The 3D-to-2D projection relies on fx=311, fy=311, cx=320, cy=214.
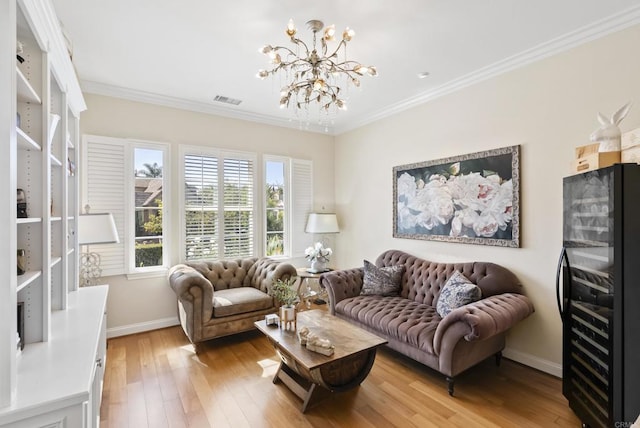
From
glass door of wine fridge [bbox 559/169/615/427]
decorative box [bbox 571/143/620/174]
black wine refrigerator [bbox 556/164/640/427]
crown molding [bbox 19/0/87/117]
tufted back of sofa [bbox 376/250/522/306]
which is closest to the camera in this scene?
crown molding [bbox 19/0/87/117]

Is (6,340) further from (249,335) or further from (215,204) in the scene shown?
(215,204)

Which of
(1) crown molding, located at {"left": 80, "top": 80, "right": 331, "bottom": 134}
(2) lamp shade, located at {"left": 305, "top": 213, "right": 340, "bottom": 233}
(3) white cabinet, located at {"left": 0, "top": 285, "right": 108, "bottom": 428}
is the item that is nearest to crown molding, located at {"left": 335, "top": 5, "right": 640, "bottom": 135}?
(1) crown molding, located at {"left": 80, "top": 80, "right": 331, "bottom": 134}

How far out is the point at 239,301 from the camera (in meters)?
3.54

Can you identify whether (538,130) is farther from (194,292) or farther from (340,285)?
(194,292)

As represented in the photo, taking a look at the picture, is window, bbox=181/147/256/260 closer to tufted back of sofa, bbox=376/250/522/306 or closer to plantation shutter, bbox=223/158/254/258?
plantation shutter, bbox=223/158/254/258

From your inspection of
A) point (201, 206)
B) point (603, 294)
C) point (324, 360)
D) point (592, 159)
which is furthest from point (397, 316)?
point (201, 206)

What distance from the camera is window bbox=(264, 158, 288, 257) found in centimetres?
487

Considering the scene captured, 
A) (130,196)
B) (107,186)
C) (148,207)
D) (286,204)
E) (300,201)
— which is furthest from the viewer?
(300,201)

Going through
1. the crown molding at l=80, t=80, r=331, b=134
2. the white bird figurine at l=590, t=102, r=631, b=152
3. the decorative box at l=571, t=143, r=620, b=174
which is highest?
the crown molding at l=80, t=80, r=331, b=134

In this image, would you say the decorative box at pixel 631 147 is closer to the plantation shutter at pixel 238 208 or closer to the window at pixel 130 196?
the plantation shutter at pixel 238 208

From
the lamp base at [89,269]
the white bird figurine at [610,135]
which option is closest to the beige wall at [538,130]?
the white bird figurine at [610,135]

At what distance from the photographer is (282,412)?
2.32 m

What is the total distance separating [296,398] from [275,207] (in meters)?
2.98

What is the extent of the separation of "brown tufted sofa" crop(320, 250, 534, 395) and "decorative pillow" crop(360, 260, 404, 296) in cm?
7
